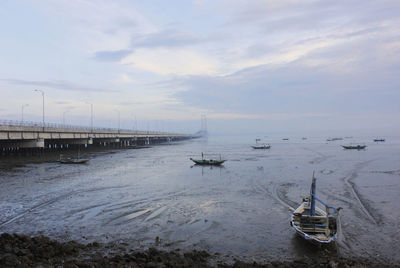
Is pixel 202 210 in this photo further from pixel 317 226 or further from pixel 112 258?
pixel 112 258

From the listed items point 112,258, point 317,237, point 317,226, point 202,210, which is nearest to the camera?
point 112,258

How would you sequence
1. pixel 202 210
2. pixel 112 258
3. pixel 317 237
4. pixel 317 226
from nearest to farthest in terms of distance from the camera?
pixel 112 258
pixel 317 237
pixel 317 226
pixel 202 210

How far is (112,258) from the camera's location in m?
13.9

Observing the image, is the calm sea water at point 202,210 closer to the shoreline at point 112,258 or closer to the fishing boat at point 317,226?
the fishing boat at point 317,226

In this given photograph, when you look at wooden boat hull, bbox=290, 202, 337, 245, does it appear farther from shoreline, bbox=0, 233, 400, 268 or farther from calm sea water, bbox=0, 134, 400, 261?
shoreline, bbox=0, 233, 400, 268

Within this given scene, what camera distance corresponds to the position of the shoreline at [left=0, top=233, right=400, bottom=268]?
43.0 feet

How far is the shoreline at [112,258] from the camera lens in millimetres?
13094

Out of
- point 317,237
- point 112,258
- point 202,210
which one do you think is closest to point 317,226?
point 317,237

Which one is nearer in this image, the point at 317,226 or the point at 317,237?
the point at 317,237

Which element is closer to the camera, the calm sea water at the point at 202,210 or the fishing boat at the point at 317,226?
the fishing boat at the point at 317,226

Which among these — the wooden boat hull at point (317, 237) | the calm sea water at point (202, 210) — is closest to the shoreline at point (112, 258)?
the wooden boat hull at point (317, 237)

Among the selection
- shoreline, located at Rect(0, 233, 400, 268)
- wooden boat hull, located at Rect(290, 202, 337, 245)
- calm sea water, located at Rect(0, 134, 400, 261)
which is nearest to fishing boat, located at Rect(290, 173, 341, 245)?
wooden boat hull, located at Rect(290, 202, 337, 245)

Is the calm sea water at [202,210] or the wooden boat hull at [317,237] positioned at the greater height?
the wooden boat hull at [317,237]

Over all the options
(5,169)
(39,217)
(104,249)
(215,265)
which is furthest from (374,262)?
(5,169)
